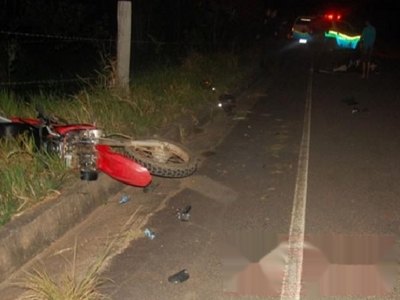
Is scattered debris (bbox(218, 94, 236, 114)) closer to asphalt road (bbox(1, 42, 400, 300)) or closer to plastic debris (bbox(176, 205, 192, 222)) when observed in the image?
asphalt road (bbox(1, 42, 400, 300))

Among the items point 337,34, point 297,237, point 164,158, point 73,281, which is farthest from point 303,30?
point 73,281

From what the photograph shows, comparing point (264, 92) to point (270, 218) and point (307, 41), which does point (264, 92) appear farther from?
point (307, 41)

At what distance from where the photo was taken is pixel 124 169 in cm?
584

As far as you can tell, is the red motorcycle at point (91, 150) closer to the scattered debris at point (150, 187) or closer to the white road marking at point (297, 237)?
the scattered debris at point (150, 187)

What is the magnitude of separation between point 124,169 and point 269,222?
155 centimetres

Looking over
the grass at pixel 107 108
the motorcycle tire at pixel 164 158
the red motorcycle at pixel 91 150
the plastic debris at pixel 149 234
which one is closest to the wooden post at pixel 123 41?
the grass at pixel 107 108

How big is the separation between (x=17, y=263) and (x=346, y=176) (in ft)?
14.2

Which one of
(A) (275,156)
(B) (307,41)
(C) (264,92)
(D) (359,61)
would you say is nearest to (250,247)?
(A) (275,156)

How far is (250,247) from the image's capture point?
16.8 feet

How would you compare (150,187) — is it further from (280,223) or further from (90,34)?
(90,34)

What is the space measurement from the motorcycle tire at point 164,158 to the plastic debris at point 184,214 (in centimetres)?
44

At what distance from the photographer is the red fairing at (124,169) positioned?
5.84 meters

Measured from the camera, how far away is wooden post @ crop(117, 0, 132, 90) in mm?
9594

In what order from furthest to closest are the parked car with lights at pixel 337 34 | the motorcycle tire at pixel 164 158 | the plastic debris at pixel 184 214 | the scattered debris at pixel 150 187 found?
the parked car with lights at pixel 337 34
the scattered debris at pixel 150 187
the motorcycle tire at pixel 164 158
the plastic debris at pixel 184 214
